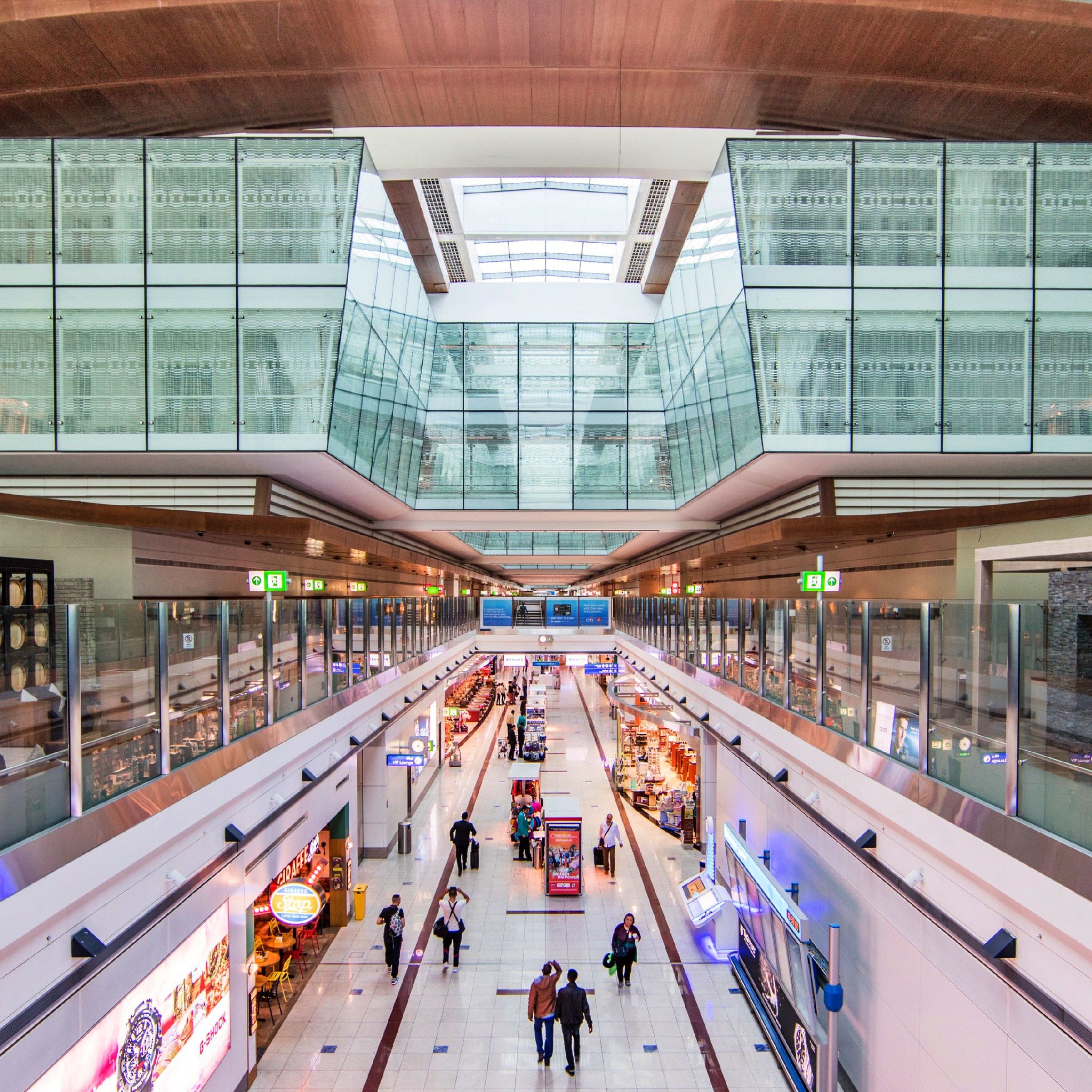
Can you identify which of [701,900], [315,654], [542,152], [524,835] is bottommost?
[524,835]

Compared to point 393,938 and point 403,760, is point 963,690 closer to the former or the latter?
point 393,938

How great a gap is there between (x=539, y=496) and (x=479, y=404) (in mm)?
3166

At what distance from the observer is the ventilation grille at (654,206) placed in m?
14.9

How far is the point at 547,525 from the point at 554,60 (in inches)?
618

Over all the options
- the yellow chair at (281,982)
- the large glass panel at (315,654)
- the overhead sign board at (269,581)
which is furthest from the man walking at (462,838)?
the large glass panel at (315,654)

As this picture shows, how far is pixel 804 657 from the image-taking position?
279 inches

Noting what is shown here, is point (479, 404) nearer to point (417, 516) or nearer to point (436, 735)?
point (417, 516)

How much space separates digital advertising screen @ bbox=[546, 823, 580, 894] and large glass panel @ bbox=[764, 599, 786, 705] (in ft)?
18.3

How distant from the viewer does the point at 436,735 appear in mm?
20281

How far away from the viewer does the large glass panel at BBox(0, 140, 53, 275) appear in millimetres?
11852

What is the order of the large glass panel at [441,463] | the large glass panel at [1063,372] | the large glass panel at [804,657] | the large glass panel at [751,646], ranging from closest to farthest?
the large glass panel at [804,657], the large glass panel at [751,646], the large glass panel at [1063,372], the large glass panel at [441,463]

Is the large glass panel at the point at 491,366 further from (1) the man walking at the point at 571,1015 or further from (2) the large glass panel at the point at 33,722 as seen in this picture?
(2) the large glass panel at the point at 33,722

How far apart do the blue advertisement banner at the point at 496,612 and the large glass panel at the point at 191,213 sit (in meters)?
21.3

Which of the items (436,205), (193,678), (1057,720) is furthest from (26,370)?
(1057,720)
